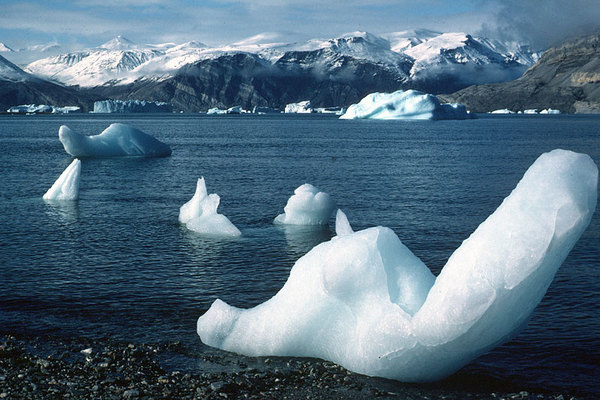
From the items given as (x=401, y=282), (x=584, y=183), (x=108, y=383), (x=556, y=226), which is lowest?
(x=108, y=383)

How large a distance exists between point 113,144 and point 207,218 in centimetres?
3436

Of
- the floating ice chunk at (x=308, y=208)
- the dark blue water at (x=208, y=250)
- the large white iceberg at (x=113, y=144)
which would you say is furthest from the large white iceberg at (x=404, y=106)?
the floating ice chunk at (x=308, y=208)

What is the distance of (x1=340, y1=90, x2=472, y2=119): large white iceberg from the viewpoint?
472ft

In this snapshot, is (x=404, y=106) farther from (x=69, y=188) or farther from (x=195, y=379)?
(x=195, y=379)

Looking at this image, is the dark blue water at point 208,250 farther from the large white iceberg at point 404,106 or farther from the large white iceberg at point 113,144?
the large white iceberg at point 404,106

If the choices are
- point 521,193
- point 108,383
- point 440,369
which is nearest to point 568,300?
point 440,369

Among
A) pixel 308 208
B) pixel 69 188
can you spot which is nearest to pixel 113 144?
pixel 69 188

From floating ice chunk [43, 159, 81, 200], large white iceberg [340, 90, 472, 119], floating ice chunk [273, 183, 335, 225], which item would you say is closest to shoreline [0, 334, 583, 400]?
floating ice chunk [273, 183, 335, 225]

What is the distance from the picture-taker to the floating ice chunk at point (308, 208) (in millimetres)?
24250

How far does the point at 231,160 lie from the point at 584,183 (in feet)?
156

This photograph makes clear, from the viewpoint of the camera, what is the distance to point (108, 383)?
35.5ft

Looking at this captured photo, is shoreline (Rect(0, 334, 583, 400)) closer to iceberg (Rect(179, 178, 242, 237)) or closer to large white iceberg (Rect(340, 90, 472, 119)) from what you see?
iceberg (Rect(179, 178, 242, 237))

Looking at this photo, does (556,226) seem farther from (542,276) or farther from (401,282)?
(401,282)

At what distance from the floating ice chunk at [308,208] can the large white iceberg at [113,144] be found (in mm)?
32326
